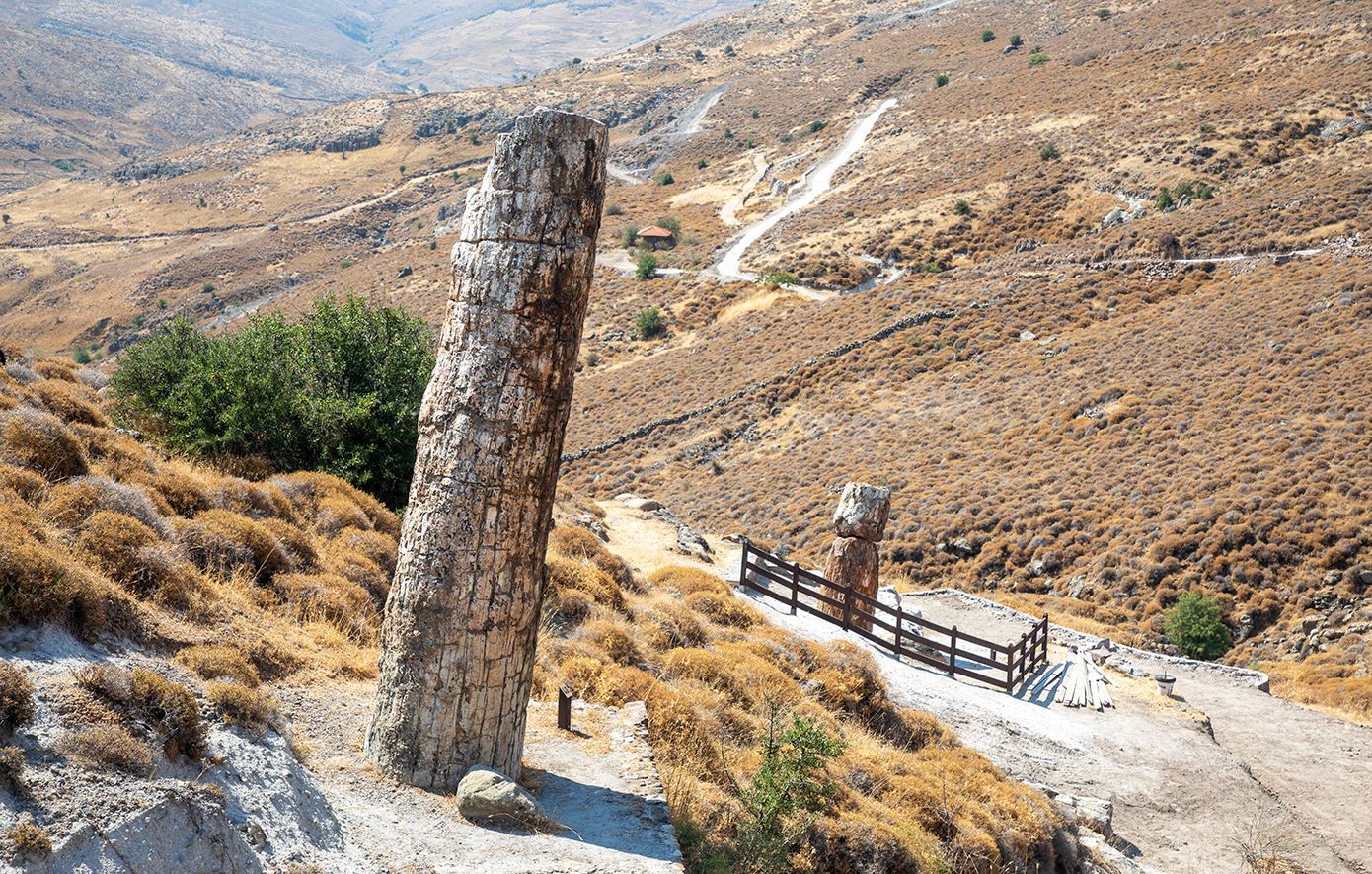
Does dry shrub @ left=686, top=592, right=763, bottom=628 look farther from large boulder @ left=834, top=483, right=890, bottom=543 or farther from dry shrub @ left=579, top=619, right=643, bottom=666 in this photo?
dry shrub @ left=579, top=619, right=643, bottom=666

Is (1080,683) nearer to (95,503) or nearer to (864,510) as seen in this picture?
(864,510)

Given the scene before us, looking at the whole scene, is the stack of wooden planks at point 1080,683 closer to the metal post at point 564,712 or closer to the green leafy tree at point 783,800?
the green leafy tree at point 783,800

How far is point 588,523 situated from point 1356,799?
15247 millimetres

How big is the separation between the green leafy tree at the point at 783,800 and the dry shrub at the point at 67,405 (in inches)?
363

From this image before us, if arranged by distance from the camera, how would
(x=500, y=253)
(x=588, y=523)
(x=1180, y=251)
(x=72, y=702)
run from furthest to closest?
1. (x=1180, y=251)
2. (x=588, y=523)
3. (x=500, y=253)
4. (x=72, y=702)

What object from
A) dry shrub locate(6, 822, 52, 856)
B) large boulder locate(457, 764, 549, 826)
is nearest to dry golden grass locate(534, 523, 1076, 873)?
large boulder locate(457, 764, 549, 826)

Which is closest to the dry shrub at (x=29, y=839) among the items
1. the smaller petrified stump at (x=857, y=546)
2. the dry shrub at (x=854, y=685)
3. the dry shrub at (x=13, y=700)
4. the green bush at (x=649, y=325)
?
the dry shrub at (x=13, y=700)

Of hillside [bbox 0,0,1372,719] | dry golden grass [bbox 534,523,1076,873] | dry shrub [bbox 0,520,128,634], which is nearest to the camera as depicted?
dry shrub [bbox 0,520,128,634]

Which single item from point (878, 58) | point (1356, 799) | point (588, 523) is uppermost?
point (878, 58)

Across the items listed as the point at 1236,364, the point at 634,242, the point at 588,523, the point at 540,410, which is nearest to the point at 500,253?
the point at 540,410

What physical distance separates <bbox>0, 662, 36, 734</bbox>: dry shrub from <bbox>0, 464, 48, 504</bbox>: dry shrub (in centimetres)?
360

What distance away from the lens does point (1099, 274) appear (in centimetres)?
4172

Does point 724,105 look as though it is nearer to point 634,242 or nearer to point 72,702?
point 634,242

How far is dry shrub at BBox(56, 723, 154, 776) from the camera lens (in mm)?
4633
